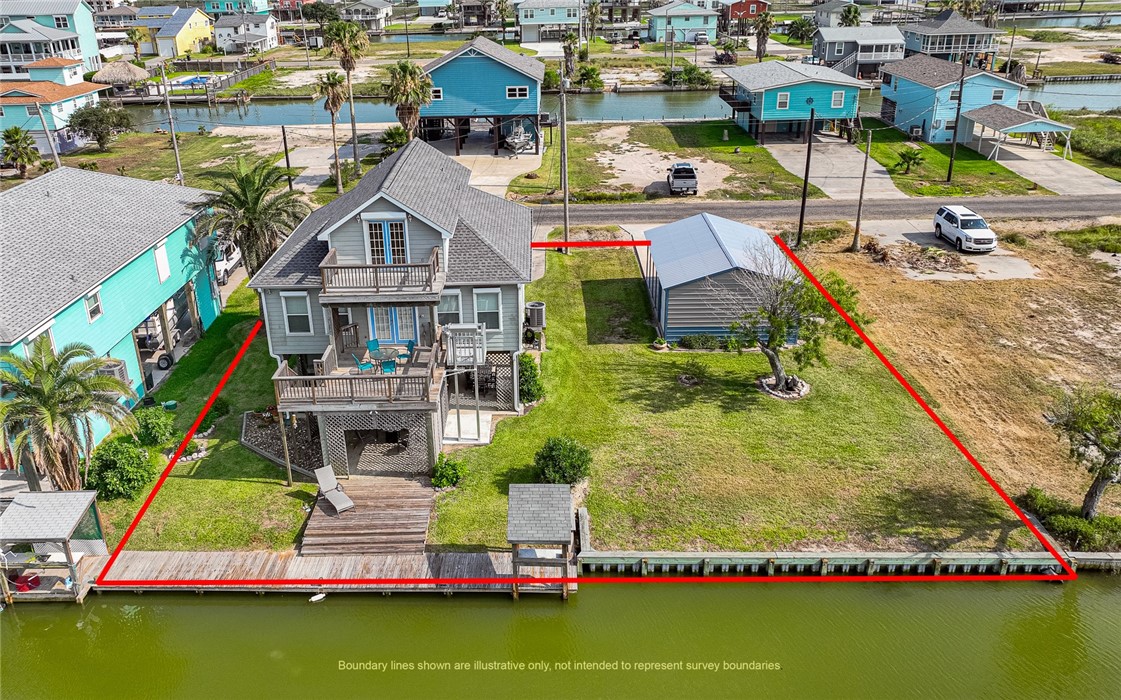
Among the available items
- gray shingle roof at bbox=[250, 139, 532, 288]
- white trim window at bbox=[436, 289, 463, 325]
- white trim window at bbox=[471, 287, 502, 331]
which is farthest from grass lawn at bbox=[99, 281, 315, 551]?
white trim window at bbox=[471, 287, 502, 331]

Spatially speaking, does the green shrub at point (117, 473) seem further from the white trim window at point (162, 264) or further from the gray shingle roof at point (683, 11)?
the gray shingle roof at point (683, 11)

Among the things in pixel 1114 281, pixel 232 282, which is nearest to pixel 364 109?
pixel 232 282

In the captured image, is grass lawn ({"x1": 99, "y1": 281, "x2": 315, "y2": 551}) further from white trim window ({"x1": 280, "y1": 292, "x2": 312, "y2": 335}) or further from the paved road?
the paved road

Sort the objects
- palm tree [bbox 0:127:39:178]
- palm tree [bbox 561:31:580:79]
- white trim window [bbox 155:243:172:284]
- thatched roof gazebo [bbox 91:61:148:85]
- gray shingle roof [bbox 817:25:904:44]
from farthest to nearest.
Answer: palm tree [bbox 561:31:580:79] → gray shingle roof [bbox 817:25:904:44] → thatched roof gazebo [bbox 91:61:148:85] → palm tree [bbox 0:127:39:178] → white trim window [bbox 155:243:172:284]

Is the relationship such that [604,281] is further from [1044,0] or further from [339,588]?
[1044,0]

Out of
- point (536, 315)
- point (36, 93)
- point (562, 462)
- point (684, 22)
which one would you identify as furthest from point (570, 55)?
point (562, 462)

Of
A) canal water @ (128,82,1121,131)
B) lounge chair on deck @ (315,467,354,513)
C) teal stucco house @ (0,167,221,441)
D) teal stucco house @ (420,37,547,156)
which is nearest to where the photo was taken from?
lounge chair on deck @ (315,467,354,513)

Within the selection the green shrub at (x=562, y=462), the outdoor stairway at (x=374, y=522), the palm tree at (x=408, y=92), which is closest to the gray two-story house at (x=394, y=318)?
the outdoor stairway at (x=374, y=522)
